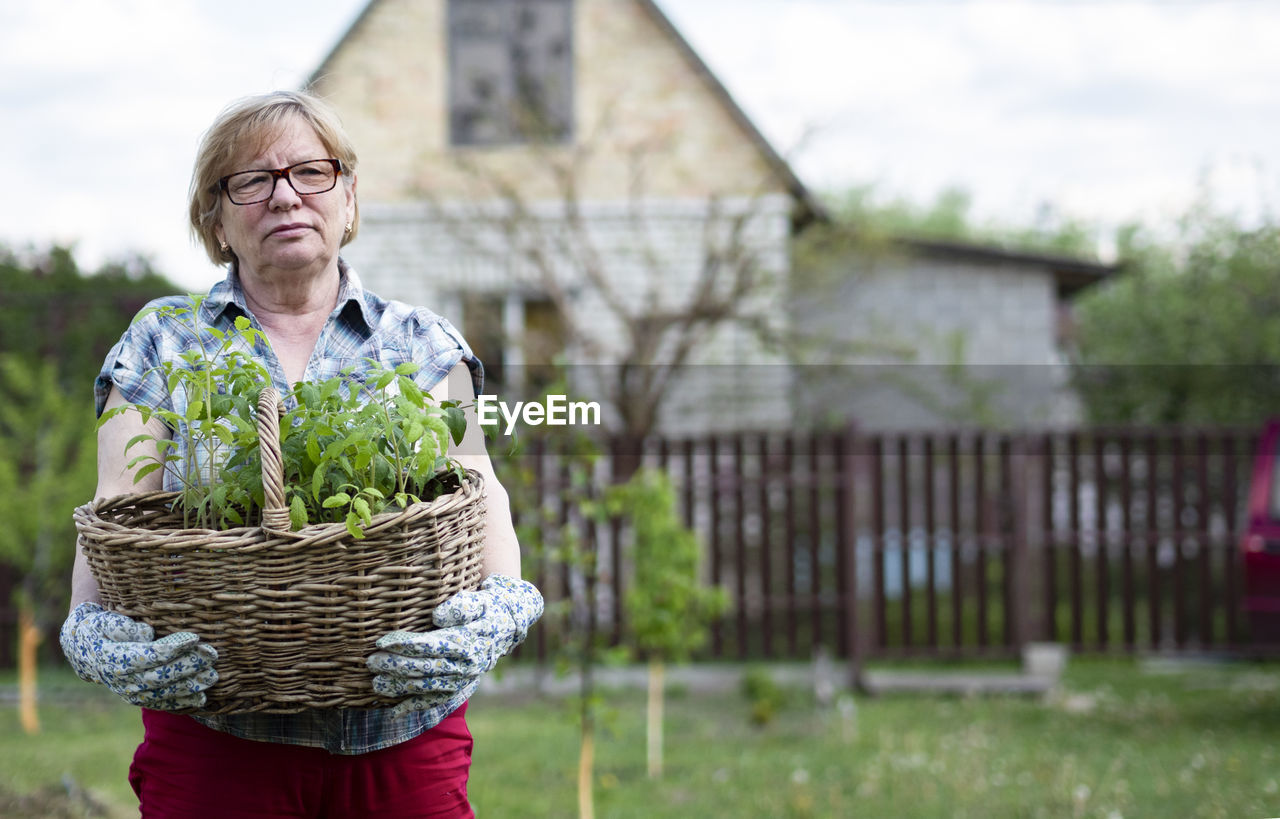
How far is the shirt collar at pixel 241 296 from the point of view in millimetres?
1954

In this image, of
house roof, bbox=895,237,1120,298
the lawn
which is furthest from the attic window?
the lawn

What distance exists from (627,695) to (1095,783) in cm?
319

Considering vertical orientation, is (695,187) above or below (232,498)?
above

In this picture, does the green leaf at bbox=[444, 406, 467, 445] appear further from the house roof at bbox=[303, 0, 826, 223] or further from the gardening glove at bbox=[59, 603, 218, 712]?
the house roof at bbox=[303, 0, 826, 223]

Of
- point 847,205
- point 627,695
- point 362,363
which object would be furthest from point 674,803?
point 847,205

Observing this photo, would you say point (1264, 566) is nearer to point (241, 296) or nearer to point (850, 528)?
point (850, 528)

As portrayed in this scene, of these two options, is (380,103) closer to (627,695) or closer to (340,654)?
(627,695)

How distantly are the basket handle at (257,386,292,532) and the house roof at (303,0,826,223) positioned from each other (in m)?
9.81

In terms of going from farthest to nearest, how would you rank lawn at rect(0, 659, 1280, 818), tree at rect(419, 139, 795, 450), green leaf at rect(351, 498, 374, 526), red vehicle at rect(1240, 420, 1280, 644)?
tree at rect(419, 139, 795, 450), red vehicle at rect(1240, 420, 1280, 644), lawn at rect(0, 659, 1280, 818), green leaf at rect(351, 498, 374, 526)

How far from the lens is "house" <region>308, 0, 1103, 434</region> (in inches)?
439

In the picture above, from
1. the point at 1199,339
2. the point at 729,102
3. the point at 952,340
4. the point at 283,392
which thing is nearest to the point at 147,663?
the point at 283,392

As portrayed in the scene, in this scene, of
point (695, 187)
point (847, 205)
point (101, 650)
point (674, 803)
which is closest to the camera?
point (101, 650)

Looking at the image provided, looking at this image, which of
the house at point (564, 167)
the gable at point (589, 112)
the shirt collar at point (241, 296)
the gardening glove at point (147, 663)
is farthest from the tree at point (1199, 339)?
the gardening glove at point (147, 663)

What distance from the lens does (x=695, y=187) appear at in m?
11.5
